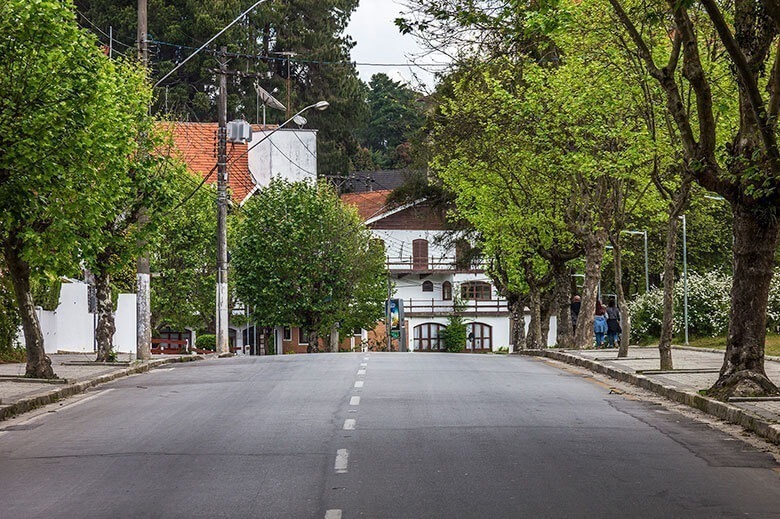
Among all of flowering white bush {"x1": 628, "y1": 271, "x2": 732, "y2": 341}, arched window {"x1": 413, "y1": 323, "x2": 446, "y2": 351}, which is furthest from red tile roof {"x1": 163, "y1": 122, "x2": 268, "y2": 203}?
flowering white bush {"x1": 628, "y1": 271, "x2": 732, "y2": 341}

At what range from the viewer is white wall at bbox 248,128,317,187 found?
79312 mm

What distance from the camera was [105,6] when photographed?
252ft

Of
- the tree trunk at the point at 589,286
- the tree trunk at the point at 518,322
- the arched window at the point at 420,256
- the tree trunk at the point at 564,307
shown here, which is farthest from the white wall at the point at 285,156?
the tree trunk at the point at 589,286

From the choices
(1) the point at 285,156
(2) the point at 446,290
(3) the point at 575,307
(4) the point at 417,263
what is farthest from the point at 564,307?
(2) the point at 446,290

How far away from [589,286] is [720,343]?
4.44 metres

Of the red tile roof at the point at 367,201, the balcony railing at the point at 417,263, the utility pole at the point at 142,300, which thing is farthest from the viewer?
the red tile roof at the point at 367,201

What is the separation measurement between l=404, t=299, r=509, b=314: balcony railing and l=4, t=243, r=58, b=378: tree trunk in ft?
218

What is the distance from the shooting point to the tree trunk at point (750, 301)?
709 inches

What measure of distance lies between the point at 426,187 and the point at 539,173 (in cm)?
1818

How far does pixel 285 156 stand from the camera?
261 ft

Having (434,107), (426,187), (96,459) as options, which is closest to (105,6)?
(426,187)

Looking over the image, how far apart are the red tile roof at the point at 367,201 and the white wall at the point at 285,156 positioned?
11062 millimetres

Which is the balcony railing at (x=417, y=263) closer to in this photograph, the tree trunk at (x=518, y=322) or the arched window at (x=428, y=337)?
the arched window at (x=428, y=337)

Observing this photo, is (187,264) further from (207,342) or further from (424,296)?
(424,296)
